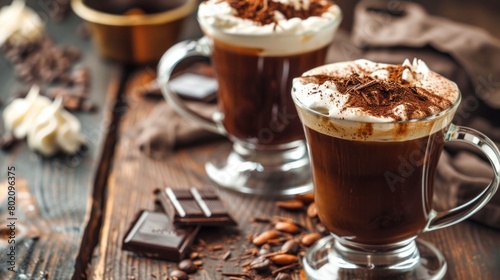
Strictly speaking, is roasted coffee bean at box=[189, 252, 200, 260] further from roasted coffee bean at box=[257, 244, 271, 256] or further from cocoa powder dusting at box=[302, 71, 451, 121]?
cocoa powder dusting at box=[302, 71, 451, 121]

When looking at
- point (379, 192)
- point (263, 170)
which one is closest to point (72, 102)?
point (263, 170)

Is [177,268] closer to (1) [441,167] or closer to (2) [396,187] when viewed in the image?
(2) [396,187]

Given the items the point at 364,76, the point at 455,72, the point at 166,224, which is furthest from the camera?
the point at 455,72

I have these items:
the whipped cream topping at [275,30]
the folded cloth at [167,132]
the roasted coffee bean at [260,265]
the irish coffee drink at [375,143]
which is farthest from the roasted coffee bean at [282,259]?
the folded cloth at [167,132]

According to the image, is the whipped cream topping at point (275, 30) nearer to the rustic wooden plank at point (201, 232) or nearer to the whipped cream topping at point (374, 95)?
the whipped cream topping at point (374, 95)

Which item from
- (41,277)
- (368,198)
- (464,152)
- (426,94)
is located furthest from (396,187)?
(41,277)

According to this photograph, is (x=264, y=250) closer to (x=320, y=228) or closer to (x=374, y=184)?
(x=320, y=228)

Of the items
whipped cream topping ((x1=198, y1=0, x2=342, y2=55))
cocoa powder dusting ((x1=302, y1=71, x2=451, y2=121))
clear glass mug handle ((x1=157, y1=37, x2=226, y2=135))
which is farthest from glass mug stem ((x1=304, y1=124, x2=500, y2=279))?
clear glass mug handle ((x1=157, y1=37, x2=226, y2=135))
